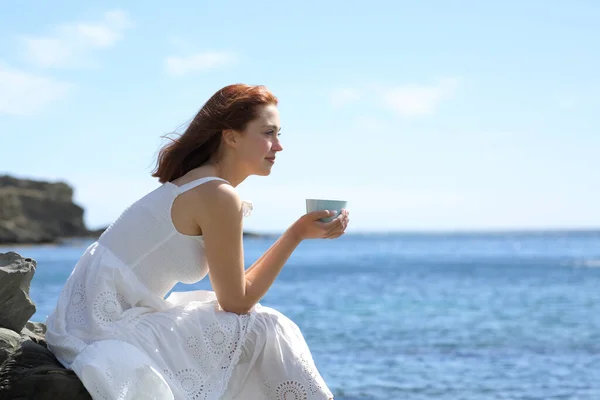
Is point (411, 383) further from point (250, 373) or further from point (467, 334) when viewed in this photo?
point (250, 373)

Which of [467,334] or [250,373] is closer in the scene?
[250,373]

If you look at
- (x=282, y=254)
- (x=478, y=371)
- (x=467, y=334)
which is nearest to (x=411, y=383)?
(x=478, y=371)

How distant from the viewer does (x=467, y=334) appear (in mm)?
13398

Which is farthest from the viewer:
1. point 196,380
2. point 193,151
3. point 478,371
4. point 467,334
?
point 467,334

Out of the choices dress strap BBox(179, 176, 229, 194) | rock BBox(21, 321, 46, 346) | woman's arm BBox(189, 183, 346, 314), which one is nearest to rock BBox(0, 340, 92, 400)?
rock BBox(21, 321, 46, 346)

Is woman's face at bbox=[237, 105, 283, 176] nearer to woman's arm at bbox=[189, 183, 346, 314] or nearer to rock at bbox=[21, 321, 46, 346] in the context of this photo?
woman's arm at bbox=[189, 183, 346, 314]

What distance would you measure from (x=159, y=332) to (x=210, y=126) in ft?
3.01

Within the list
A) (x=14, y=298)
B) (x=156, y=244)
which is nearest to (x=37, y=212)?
(x=14, y=298)

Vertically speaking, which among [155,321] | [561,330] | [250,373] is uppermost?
[155,321]

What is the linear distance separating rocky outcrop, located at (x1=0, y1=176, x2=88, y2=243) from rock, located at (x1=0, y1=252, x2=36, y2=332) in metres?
58.1

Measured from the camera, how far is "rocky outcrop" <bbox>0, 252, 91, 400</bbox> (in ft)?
9.66

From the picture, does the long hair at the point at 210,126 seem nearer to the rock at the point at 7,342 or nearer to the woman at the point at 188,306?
the woman at the point at 188,306

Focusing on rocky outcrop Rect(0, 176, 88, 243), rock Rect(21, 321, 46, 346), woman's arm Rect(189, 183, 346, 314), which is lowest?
rocky outcrop Rect(0, 176, 88, 243)

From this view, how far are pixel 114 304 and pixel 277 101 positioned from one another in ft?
3.75
